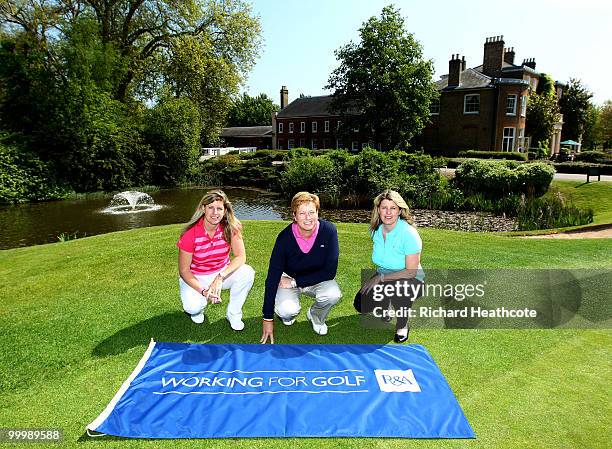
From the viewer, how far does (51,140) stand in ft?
90.8

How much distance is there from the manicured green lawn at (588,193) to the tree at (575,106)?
41.1m

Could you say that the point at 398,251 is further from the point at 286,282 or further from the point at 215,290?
the point at 215,290

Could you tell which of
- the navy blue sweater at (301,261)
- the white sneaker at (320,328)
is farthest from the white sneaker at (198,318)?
the white sneaker at (320,328)

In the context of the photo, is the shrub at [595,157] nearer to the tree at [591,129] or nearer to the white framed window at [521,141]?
the white framed window at [521,141]

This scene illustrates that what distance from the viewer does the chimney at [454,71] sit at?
134 ft

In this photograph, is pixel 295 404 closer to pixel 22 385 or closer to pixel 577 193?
pixel 22 385

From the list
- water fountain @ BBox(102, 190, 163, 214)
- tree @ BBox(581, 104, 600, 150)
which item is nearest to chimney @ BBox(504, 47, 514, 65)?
tree @ BBox(581, 104, 600, 150)

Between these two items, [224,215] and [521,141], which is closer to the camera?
[224,215]

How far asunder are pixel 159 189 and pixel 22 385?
29385mm

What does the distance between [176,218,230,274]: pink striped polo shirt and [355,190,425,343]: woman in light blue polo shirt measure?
1971mm

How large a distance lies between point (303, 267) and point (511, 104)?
40.6 m

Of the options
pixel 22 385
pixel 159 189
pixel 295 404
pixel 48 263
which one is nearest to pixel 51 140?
pixel 159 189

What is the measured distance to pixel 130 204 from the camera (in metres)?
24.7

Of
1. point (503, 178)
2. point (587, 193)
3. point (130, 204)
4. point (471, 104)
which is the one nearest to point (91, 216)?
point (130, 204)
